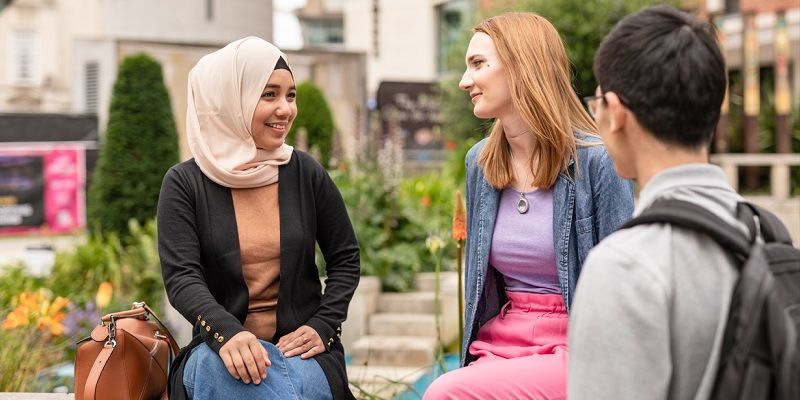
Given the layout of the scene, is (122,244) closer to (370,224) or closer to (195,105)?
(370,224)

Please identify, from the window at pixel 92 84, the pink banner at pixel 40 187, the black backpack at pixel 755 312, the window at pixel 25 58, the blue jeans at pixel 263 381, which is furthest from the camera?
the window at pixel 25 58

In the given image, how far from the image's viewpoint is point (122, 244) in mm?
8727

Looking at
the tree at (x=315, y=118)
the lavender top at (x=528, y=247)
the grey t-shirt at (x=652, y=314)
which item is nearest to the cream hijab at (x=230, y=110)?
the lavender top at (x=528, y=247)

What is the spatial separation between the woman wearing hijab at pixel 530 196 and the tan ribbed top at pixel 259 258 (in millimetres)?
562

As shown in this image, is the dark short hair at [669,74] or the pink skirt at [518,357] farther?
the pink skirt at [518,357]

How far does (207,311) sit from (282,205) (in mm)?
410

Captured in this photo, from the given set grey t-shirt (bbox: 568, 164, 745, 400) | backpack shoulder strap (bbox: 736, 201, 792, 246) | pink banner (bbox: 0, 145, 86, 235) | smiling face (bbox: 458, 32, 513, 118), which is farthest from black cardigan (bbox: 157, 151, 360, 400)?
pink banner (bbox: 0, 145, 86, 235)

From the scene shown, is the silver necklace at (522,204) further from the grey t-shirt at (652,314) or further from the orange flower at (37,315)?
the orange flower at (37,315)

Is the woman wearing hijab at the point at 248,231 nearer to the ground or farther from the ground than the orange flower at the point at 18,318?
farther from the ground

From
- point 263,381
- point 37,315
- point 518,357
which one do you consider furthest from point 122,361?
point 37,315

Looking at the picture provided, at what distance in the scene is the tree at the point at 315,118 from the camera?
41.8 feet

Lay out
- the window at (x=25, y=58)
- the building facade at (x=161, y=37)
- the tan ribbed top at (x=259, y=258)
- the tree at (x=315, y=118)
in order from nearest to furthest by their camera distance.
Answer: the tan ribbed top at (x=259, y=258)
the tree at (x=315, y=118)
the building facade at (x=161, y=37)
the window at (x=25, y=58)

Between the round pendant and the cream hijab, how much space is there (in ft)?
2.41

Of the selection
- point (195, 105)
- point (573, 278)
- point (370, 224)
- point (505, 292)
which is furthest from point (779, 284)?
point (370, 224)
